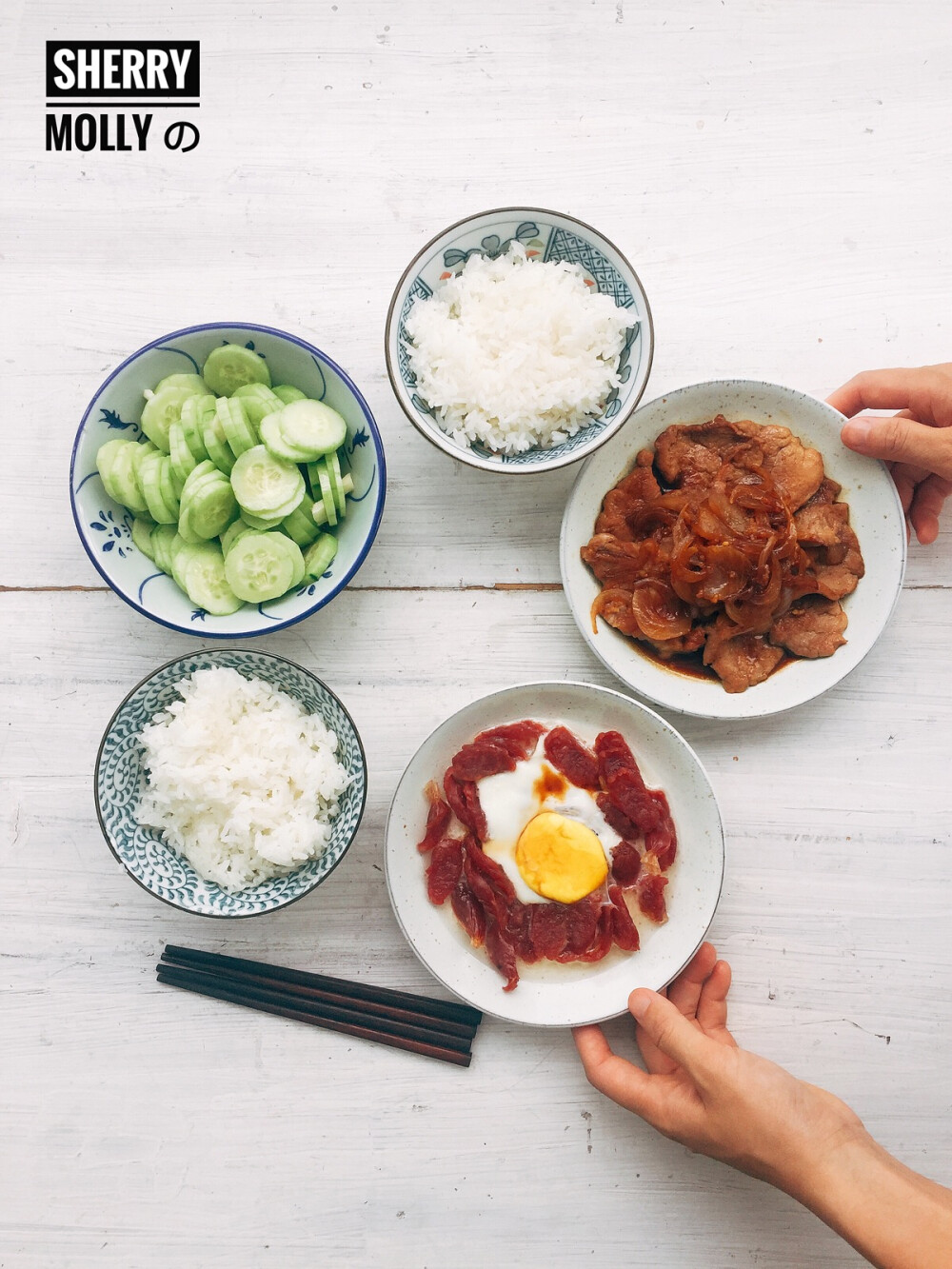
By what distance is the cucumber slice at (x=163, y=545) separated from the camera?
7.42ft

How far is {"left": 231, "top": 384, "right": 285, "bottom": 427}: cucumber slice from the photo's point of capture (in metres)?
2.20

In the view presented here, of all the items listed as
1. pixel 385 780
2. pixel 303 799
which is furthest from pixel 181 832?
pixel 385 780

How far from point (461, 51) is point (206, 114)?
28.4 inches

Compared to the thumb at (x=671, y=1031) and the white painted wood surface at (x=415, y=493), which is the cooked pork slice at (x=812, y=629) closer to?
the white painted wood surface at (x=415, y=493)

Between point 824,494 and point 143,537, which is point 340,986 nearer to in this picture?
point 143,537

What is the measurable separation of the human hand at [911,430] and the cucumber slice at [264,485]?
1.38 meters

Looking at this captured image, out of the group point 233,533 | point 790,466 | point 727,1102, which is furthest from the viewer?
point 790,466

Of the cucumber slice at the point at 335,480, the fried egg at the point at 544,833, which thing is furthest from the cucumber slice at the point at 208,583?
the fried egg at the point at 544,833

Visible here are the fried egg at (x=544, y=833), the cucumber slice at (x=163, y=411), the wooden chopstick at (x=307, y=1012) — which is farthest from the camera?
the wooden chopstick at (x=307, y=1012)

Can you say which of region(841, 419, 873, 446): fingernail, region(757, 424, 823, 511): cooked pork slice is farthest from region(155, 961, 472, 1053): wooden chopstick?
region(841, 419, 873, 446): fingernail

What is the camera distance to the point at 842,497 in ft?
7.91

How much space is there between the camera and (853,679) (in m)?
2.55

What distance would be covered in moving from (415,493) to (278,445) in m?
0.48

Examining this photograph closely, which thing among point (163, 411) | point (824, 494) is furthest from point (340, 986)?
point (824, 494)
